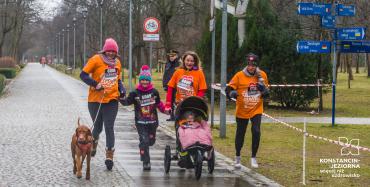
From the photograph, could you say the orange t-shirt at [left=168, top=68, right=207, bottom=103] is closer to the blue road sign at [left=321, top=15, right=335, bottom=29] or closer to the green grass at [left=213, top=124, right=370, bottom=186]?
the green grass at [left=213, top=124, right=370, bottom=186]

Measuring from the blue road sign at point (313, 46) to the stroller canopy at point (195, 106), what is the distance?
8031 mm

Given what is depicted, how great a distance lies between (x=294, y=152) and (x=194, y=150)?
3.68m

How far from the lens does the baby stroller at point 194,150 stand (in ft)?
31.8

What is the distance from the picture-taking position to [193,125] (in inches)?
393

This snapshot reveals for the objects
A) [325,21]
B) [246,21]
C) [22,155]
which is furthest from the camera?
Answer: [246,21]

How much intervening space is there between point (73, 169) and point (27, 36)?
10051cm

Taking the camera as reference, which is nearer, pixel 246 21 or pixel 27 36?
pixel 246 21

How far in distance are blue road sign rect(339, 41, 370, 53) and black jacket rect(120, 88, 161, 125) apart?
8.86 metres

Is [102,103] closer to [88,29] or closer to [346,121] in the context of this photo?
[346,121]

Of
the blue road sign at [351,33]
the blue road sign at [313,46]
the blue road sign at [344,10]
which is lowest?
the blue road sign at [313,46]

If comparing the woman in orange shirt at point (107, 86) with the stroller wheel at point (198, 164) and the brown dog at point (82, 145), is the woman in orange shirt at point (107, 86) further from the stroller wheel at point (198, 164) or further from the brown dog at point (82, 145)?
the stroller wheel at point (198, 164)

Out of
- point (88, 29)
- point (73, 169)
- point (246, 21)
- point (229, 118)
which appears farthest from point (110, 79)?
point (88, 29)

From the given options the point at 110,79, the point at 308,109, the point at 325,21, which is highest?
the point at 325,21

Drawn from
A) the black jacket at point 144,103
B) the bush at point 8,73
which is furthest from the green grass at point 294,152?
the bush at point 8,73
